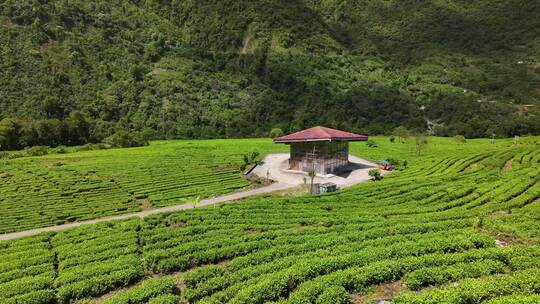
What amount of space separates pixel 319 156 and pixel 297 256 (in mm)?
35249

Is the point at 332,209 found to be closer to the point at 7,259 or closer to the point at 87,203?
the point at 7,259

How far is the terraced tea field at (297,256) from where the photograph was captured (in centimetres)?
1591

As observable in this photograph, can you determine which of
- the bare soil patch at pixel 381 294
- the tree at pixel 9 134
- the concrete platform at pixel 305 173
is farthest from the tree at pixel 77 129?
the bare soil patch at pixel 381 294

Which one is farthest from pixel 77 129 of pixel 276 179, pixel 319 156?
pixel 319 156

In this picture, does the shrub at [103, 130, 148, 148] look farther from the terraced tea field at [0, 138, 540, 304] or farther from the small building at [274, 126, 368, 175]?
the terraced tea field at [0, 138, 540, 304]

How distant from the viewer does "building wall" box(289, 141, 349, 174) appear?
176 feet

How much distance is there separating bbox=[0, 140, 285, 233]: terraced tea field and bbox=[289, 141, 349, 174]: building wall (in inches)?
413

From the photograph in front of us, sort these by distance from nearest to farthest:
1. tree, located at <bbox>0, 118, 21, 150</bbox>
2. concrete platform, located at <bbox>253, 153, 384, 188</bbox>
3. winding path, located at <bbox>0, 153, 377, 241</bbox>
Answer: winding path, located at <bbox>0, 153, 377, 241</bbox>
concrete platform, located at <bbox>253, 153, 384, 188</bbox>
tree, located at <bbox>0, 118, 21, 150</bbox>

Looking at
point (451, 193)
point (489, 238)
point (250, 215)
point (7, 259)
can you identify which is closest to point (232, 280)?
point (250, 215)

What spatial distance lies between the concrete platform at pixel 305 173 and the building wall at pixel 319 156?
1.30m

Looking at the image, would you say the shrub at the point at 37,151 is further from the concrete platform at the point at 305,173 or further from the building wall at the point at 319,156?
the building wall at the point at 319,156

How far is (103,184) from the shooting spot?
50.8 m

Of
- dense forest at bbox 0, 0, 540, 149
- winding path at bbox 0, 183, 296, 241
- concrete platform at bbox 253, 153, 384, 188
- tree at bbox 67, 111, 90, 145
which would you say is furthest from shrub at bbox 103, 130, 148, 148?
winding path at bbox 0, 183, 296, 241

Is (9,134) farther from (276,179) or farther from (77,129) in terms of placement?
(276,179)
